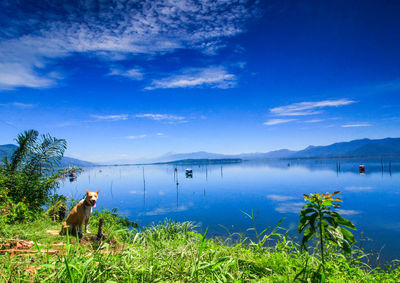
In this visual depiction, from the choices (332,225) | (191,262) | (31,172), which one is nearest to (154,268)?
(191,262)

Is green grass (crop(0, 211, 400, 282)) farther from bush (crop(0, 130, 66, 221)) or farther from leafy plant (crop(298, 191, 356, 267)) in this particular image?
bush (crop(0, 130, 66, 221))

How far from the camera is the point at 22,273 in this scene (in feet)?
7.58

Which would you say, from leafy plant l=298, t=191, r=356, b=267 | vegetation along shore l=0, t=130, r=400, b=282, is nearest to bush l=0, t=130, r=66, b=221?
vegetation along shore l=0, t=130, r=400, b=282

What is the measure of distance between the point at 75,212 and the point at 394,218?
2607 centimetres

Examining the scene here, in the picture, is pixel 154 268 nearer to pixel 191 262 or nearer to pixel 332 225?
pixel 191 262

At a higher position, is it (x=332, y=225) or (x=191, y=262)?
(x=332, y=225)

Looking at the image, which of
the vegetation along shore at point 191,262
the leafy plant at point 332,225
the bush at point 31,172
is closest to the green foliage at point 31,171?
the bush at point 31,172

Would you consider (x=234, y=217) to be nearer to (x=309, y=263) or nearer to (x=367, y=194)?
(x=309, y=263)

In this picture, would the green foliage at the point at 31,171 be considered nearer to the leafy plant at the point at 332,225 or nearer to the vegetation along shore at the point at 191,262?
the vegetation along shore at the point at 191,262

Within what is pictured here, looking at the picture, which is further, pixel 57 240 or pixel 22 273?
A: pixel 57 240

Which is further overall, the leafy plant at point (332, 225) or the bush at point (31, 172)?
the bush at point (31, 172)

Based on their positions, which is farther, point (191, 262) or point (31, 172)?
point (31, 172)

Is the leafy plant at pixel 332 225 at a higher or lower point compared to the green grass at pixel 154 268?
higher

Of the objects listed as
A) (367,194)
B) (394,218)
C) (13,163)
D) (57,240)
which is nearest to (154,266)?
(57,240)
